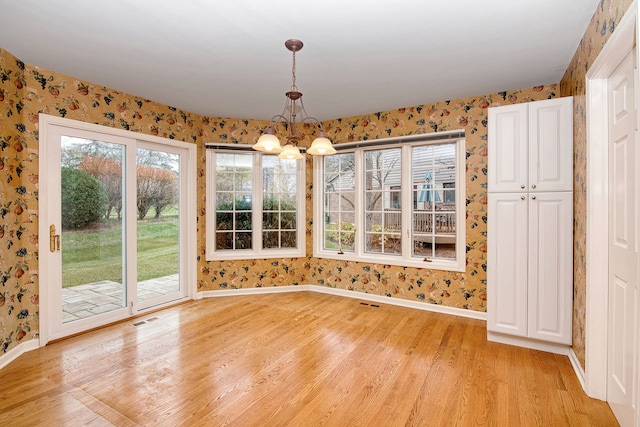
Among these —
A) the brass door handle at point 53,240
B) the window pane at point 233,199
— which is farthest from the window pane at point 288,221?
the brass door handle at point 53,240

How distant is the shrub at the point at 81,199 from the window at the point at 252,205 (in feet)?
4.46

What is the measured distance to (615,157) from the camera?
78.2 inches

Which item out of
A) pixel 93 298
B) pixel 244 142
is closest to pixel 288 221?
pixel 244 142

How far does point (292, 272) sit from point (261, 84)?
2.79 meters

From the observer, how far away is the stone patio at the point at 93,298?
313cm

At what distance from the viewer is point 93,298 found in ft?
11.0

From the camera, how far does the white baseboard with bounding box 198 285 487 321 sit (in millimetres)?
3706

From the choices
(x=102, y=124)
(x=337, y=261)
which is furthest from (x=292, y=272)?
(x=102, y=124)

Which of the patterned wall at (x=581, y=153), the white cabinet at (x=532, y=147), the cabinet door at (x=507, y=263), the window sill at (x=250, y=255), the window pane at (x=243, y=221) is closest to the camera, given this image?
the patterned wall at (x=581, y=153)

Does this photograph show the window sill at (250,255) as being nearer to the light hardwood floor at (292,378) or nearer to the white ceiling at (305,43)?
the light hardwood floor at (292,378)

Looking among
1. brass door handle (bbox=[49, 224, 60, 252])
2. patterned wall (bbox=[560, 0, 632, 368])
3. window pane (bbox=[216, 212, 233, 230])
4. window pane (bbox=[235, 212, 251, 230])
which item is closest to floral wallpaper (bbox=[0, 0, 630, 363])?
patterned wall (bbox=[560, 0, 632, 368])

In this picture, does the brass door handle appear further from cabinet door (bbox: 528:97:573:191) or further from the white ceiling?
cabinet door (bbox: 528:97:573:191)

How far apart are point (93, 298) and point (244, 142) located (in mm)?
2730

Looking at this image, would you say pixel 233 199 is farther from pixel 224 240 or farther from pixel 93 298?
pixel 93 298
